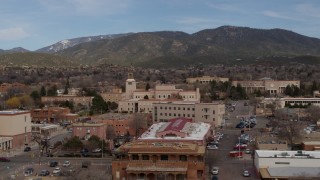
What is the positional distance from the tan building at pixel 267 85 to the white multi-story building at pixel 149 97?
82.1 feet

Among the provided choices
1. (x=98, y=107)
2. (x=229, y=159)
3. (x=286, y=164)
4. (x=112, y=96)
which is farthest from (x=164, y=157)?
(x=112, y=96)

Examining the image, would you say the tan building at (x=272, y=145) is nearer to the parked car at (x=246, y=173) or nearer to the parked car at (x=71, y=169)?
the parked car at (x=246, y=173)

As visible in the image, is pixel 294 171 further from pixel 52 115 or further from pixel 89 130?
pixel 52 115

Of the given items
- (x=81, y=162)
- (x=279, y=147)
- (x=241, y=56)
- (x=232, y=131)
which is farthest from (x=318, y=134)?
(x=241, y=56)

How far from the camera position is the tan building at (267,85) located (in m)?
86.1

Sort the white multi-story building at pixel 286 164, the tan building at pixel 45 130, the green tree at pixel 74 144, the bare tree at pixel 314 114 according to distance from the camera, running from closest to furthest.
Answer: the white multi-story building at pixel 286 164 → the green tree at pixel 74 144 → the tan building at pixel 45 130 → the bare tree at pixel 314 114

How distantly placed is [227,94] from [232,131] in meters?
33.0

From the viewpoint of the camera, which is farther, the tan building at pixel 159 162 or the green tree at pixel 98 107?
the green tree at pixel 98 107

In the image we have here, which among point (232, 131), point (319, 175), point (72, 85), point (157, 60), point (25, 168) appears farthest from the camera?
point (157, 60)

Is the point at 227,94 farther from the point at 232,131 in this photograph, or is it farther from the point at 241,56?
the point at 241,56

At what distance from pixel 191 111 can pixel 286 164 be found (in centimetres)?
2281

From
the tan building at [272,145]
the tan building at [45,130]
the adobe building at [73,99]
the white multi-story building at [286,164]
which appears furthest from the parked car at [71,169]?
the adobe building at [73,99]

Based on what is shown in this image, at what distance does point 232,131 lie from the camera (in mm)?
46812

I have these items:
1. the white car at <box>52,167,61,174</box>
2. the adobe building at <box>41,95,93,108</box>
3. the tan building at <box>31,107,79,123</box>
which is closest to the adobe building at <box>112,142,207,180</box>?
the white car at <box>52,167,61,174</box>
